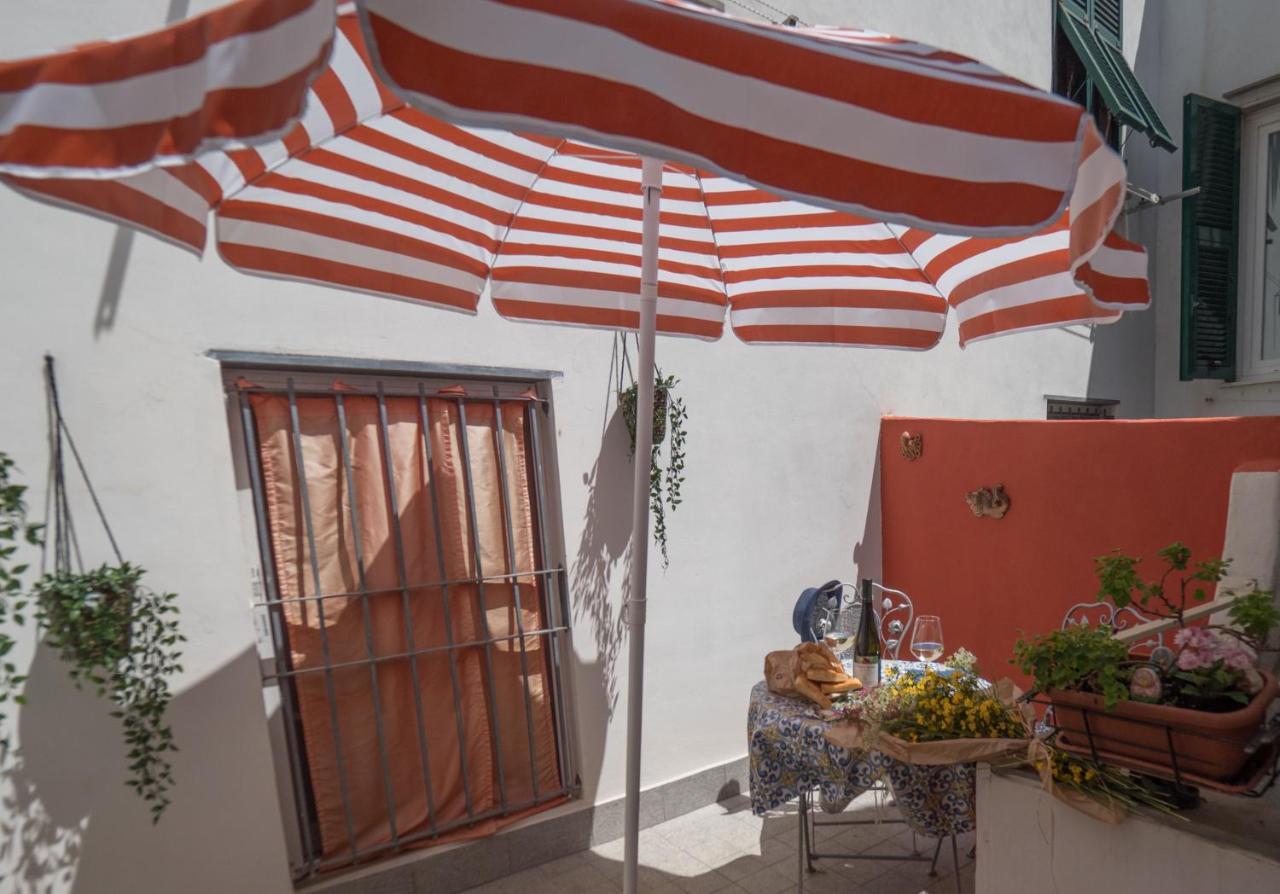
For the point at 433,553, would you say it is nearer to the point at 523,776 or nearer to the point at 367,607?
the point at 367,607

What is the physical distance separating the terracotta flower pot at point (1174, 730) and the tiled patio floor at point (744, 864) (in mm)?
1978

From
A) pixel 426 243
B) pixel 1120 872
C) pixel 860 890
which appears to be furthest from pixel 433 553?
pixel 1120 872

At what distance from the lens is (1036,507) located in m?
4.21

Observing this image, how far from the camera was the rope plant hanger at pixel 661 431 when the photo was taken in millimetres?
3674

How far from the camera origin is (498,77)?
992 millimetres

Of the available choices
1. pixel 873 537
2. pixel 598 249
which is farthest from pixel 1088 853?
pixel 873 537

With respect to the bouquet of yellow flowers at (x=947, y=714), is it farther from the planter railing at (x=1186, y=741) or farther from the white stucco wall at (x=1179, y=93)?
the white stucco wall at (x=1179, y=93)

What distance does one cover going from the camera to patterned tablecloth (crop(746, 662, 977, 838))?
2.45 meters

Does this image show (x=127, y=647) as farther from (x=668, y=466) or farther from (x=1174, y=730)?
(x=1174, y=730)

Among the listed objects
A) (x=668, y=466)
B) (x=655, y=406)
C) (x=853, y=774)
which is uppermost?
(x=655, y=406)

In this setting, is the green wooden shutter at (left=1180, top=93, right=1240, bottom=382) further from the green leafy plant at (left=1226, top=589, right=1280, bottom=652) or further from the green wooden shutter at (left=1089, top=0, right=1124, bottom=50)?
the green leafy plant at (left=1226, top=589, right=1280, bottom=652)

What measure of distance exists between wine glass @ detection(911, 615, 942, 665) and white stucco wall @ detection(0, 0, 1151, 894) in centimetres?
142

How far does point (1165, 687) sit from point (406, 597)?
8.93 feet

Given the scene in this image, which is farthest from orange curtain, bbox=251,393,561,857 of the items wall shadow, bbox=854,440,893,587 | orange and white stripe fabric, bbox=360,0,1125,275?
wall shadow, bbox=854,440,893,587
